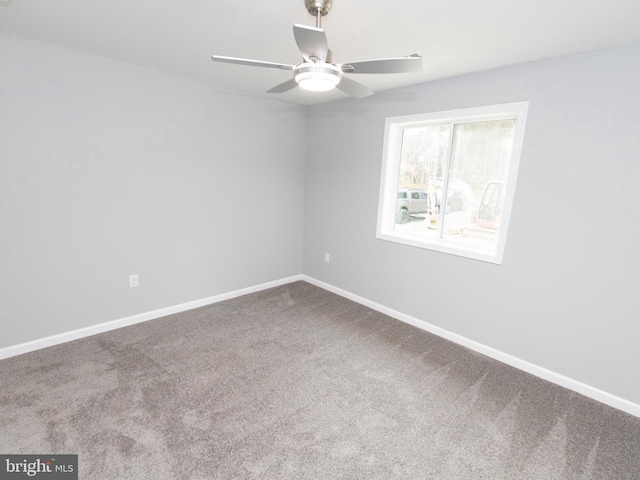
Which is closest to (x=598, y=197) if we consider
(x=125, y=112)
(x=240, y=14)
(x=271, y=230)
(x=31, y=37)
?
(x=240, y=14)

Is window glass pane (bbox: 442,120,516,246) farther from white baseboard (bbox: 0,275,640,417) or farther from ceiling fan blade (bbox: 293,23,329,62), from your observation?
ceiling fan blade (bbox: 293,23,329,62)

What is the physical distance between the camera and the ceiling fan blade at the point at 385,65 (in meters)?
1.46

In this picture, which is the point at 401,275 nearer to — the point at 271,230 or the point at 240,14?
the point at 271,230

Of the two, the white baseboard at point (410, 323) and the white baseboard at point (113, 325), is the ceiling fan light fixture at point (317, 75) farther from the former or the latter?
the white baseboard at point (113, 325)

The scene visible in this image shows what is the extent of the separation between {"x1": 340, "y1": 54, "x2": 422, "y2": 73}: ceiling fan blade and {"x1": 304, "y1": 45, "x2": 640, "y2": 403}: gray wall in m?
1.04

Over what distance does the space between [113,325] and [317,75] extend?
2.87 metres

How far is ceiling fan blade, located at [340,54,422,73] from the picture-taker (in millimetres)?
1463

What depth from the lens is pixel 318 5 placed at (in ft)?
4.97

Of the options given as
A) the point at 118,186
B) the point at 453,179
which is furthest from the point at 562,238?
the point at 118,186

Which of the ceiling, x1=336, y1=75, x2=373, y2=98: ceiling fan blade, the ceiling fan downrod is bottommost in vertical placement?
x1=336, y1=75, x2=373, y2=98: ceiling fan blade

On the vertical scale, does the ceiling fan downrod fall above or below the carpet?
above

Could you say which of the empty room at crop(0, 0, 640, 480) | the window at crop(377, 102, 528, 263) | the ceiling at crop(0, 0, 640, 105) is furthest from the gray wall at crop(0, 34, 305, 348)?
the window at crop(377, 102, 528, 263)

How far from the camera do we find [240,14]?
5.81ft

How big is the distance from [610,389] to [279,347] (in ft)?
8.03
